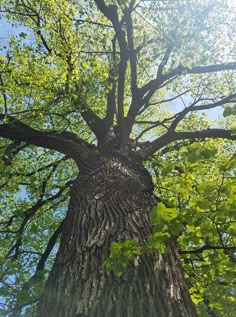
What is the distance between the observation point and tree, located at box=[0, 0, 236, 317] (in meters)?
3.02

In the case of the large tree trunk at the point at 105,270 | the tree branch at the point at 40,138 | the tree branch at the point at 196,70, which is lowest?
the large tree trunk at the point at 105,270

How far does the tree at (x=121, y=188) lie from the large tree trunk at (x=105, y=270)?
12mm

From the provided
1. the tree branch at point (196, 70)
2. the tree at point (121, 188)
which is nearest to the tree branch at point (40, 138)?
the tree at point (121, 188)

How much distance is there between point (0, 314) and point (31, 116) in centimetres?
432

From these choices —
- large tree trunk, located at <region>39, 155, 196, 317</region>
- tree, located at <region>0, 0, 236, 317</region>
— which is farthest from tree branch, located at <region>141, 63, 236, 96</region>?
large tree trunk, located at <region>39, 155, 196, 317</region>

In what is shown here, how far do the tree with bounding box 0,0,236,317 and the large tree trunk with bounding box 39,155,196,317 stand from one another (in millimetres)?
12

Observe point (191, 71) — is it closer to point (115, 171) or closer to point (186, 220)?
point (115, 171)

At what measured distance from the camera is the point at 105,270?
318 cm

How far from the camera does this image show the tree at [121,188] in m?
3.02

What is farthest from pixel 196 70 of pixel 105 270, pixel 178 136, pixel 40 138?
pixel 105 270

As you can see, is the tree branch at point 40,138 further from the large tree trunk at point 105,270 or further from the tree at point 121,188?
the large tree trunk at point 105,270

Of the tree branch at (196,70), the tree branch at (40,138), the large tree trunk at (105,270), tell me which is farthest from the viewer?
the tree branch at (196,70)

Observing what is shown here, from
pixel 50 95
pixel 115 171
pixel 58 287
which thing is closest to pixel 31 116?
pixel 50 95

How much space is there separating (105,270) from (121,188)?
5.58 ft
